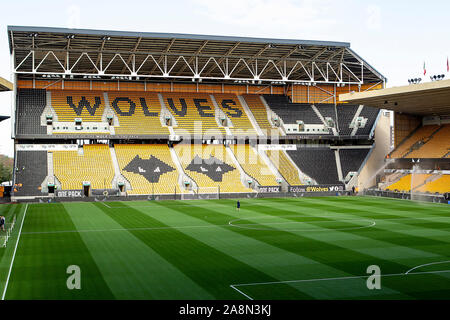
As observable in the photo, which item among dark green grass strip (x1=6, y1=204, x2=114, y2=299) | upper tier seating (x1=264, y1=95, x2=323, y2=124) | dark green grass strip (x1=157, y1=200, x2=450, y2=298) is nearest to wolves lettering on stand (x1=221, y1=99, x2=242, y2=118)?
upper tier seating (x1=264, y1=95, x2=323, y2=124)

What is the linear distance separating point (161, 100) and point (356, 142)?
27.7m

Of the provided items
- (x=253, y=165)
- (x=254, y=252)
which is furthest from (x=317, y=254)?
(x=253, y=165)

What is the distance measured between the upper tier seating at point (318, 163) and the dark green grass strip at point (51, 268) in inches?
1470

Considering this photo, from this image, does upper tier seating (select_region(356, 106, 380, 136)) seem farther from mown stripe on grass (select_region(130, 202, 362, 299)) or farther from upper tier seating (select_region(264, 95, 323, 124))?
mown stripe on grass (select_region(130, 202, 362, 299))

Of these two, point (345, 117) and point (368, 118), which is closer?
point (368, 118)

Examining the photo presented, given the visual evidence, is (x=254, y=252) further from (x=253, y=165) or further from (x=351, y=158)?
(x=351, y=158)

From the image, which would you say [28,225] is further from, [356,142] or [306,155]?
[356,142]

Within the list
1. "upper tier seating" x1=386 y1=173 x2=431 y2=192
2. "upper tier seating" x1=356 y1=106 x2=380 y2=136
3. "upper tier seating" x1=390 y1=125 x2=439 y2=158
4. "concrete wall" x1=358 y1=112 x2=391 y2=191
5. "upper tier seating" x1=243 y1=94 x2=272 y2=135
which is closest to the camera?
"upper tier seating" x1=386 y1=173 x2=431 y2=192

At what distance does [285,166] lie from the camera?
64188 millimetres

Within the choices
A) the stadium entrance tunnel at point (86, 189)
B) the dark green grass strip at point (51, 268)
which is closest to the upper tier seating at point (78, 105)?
the stadium entrance tunnel at point (86, 189)

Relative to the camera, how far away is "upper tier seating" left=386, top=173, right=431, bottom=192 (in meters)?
57.8

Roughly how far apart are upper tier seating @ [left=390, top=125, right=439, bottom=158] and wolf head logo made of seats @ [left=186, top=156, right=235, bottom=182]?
21.0 m

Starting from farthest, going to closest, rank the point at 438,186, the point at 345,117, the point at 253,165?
1. the point at 345,117
2. the point at 253,165
3. the point at 438,186

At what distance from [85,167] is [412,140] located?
133ft
